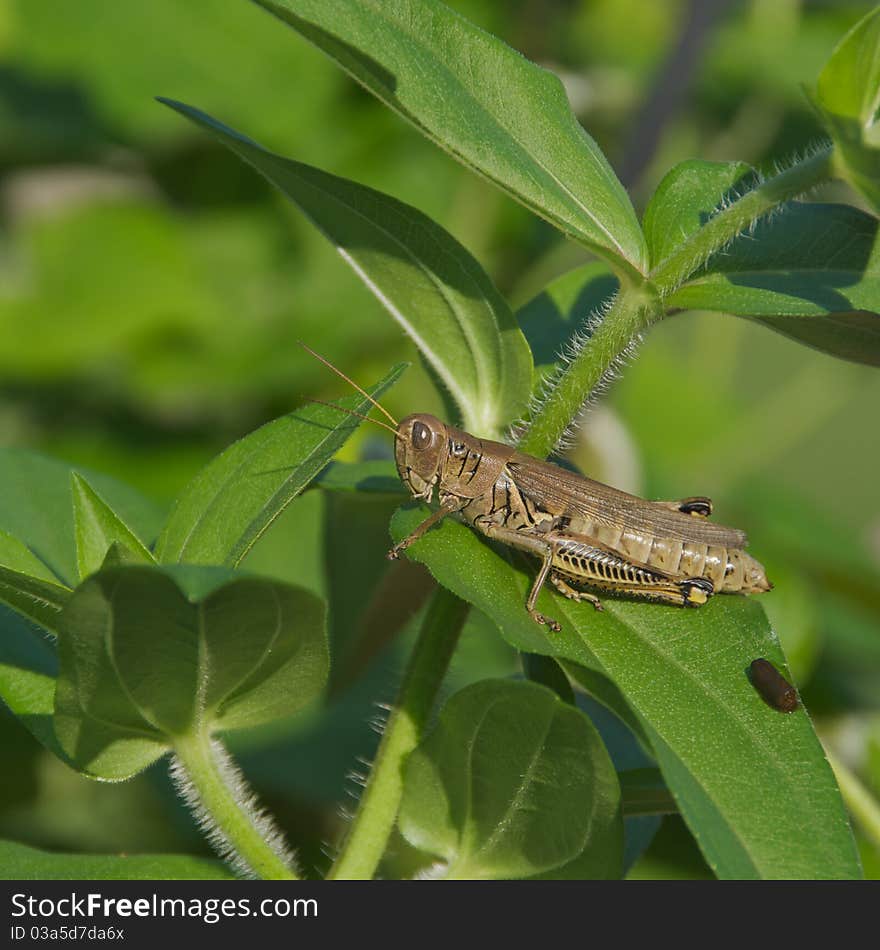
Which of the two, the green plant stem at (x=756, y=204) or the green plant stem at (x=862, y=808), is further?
the green plant stem at (x=862, y=808)

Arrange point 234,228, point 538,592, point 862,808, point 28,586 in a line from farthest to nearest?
point 234,228 → point 862,808 → point 538,592 → point 28,586

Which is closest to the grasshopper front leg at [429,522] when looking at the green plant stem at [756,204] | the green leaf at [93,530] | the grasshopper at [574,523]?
the grasshopper at [574,523]

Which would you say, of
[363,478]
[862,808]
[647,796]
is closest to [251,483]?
[363,478]

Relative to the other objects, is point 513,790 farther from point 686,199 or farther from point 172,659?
point 686,199

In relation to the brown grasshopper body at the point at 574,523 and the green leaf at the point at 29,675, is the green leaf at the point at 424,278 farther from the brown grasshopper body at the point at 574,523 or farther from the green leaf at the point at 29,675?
the green leaf at the point at 29,675

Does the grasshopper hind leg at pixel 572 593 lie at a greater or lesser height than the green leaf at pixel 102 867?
greater

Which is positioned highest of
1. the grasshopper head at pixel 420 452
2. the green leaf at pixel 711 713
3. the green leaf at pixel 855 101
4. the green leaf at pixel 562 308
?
the green leaf at pixel 855 101

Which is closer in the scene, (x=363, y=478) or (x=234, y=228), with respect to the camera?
(x=363, y=478)
